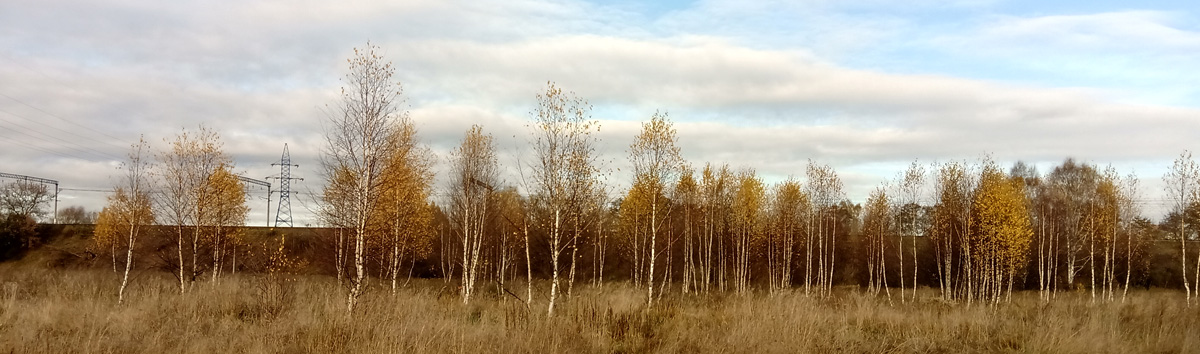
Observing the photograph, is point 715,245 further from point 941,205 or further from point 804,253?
point 941,205

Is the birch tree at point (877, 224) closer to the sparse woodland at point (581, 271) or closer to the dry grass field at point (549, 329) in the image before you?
the sparse woodland at point (581, 271)

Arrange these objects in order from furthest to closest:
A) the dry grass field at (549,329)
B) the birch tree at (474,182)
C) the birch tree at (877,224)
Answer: the birch tree at (877,224) → the birch tree at (474,182) → the dry grass field at (549,329)

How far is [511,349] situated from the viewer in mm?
8672

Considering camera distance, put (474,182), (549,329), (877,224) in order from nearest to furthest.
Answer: (549,329), (474,182), (877,224)

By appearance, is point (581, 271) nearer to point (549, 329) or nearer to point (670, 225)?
point (670, 225)

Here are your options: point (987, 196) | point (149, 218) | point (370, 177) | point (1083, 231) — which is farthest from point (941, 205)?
point (149, 218)

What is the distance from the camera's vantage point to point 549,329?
970cm

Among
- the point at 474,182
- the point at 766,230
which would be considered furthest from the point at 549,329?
the point at 766,230

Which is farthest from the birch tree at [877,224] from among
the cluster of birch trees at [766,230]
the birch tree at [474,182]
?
the birch tree at [474,182]

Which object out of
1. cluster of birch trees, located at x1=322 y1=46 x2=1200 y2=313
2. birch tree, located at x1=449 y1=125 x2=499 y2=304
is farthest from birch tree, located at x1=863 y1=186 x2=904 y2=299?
birch tree, located at x1=449 y1=125 x2=499 y2=304

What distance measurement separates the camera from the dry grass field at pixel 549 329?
899 centimetres

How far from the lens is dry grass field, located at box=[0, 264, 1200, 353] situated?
8992 millimetres

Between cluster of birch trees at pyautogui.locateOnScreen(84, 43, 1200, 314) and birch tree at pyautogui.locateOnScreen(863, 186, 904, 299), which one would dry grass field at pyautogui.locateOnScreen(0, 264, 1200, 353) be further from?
birch tree at pyautogui.locateOnScreen(863, 186, 904, 299)

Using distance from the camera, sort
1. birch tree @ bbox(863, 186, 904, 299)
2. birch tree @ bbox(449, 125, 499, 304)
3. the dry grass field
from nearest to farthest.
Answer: the dry grass field → birch tree @ bbox(449, 125, 499, 304) → birch tree @ bbox(863, 186, 904, 299)
